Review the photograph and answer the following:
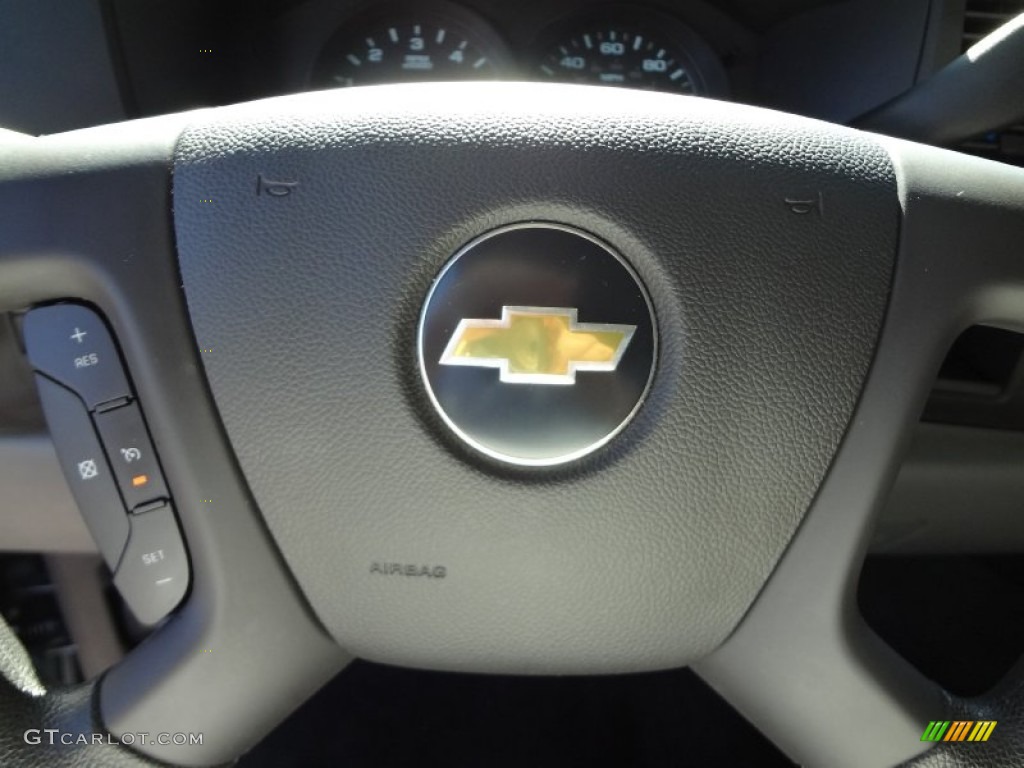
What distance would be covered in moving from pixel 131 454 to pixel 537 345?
336mm

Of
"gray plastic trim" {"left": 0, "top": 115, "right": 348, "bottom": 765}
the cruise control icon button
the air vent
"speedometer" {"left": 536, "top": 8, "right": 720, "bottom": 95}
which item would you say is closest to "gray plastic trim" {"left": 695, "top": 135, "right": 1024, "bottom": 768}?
the cruise control icon button

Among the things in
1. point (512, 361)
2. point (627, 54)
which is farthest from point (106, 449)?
point (627, 54)

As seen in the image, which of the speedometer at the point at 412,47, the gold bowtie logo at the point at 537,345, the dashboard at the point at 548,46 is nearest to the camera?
the gold bowtie logo at the point at 537,345

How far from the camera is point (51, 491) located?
3.24 ft

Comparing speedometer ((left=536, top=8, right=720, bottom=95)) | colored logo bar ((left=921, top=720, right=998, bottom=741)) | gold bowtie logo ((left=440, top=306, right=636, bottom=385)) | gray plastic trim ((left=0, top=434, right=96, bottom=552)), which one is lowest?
colored logo bar ((left=921, top=720, right=998, bottom=741))

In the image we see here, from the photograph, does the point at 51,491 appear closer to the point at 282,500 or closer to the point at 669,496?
the point at 282,500

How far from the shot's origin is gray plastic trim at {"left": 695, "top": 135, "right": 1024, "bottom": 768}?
32.0 inches

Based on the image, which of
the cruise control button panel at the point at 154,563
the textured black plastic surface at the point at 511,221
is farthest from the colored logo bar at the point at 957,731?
the cruise control button panel at the point at 154,563

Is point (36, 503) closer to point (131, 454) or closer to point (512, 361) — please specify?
point (131, 454)

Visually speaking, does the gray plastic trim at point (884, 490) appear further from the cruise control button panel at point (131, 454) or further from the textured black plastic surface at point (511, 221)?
the cruise control button panel at point (131, 454)

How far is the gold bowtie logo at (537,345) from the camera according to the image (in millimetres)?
780

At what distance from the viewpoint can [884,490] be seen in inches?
32.8

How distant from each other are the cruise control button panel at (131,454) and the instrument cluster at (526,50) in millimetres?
1058

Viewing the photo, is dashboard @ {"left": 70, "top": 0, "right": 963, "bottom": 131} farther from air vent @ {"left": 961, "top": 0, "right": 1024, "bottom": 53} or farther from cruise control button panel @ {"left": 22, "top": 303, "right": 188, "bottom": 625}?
cruise control button panel @ {"left": 22, "top": 303, "right": 188, "bottom": 625}
